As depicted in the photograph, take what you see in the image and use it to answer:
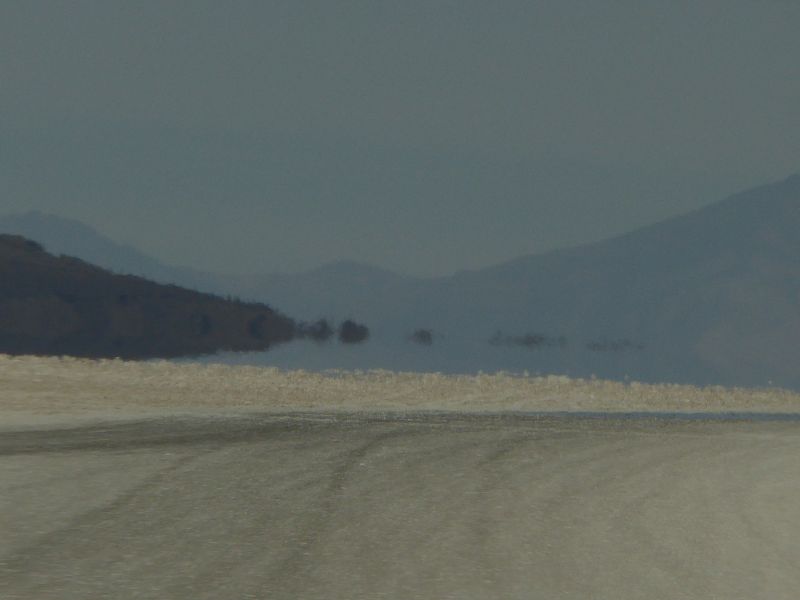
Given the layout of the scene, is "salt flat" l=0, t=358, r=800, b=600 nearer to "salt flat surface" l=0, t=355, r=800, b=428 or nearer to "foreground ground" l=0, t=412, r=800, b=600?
"foreground ground" l=0, t=412, r=800, b=600

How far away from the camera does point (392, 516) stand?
6730 millimetres

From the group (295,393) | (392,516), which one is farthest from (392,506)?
(295,393)

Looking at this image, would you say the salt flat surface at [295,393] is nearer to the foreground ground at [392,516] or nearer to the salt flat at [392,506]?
the salt flat at [392,506]

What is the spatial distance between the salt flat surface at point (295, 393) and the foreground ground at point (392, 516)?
151 inches

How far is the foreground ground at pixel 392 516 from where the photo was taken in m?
5.36

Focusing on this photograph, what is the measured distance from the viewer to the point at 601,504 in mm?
7398

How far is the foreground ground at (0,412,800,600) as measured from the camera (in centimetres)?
536

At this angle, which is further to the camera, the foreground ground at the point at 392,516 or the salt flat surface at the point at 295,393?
the salt flat surface at the point at 295,393

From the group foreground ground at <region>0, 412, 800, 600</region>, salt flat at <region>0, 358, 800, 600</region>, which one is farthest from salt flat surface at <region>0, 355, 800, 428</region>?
foreground ground at <region>0, 412, 800, 600</region>

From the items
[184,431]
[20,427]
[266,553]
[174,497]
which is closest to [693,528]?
[266,553]

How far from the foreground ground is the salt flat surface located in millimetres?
3839

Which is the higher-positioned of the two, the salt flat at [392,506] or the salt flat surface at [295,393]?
the salt flat surface at [295,393]

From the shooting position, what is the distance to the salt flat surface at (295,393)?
14.9 metres

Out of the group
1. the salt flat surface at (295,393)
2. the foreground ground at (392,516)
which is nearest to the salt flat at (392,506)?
the foreground ground at (392,516)
